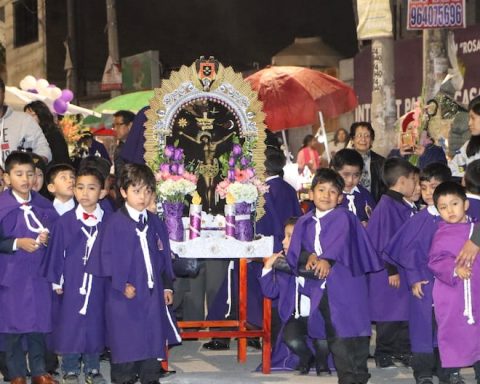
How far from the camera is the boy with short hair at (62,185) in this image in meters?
8.77

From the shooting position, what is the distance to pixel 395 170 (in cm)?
900

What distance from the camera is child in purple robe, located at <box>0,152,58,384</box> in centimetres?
805

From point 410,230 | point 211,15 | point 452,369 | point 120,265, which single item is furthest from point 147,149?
point 211,15

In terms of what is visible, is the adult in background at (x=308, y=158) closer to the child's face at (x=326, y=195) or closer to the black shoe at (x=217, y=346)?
the black shoe at (x=217, y=346)

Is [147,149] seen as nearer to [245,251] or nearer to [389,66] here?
[245,251]

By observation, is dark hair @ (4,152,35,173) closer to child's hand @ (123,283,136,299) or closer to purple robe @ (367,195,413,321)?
child's hand @ (123,283,136,299)

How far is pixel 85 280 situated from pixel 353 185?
271 centimetres

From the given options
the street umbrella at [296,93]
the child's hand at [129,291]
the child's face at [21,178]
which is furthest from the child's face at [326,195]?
the street umbrella at [296,93]

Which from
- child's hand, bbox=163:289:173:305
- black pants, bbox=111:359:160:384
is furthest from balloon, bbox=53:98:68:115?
black pants, bbox=111:359:160:384

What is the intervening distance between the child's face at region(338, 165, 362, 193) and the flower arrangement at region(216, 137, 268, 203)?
678 millimetres

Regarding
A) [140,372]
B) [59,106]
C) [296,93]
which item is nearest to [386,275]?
[140,372]

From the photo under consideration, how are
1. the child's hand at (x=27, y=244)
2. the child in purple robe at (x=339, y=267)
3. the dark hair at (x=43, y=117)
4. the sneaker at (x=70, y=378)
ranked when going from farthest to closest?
the dark hair at (x=43, y=117), the sneaker at (x=70, y=378), the child's hand at (x=27, y=244), the child in purple robe at (x=339, y=267)

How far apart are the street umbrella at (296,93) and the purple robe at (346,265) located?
5.14 m

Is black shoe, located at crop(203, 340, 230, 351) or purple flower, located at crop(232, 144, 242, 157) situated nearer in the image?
purple flower, located at crop(232, 144, 242, 157)
